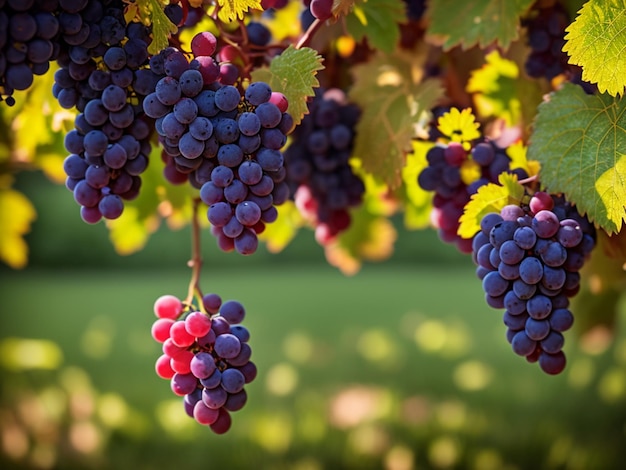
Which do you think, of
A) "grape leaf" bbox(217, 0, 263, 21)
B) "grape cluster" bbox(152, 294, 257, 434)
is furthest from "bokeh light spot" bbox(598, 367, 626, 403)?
"grape leaf" bbox(217, 0, 263, 21)

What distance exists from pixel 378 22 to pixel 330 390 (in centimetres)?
130

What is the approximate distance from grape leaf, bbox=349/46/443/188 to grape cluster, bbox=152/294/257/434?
0.22 metres

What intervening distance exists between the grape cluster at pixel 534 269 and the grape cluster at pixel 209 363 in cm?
19

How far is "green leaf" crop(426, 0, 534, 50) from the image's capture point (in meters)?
0.65

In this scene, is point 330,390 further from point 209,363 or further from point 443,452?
point 209,363

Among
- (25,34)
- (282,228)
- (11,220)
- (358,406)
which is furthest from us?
(358,406)

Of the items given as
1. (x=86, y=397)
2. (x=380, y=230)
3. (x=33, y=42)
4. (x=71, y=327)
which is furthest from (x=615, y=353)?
(x=33, y=42)

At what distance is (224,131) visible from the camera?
514 millimetres

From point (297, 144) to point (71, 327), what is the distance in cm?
154

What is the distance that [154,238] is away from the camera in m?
2.48

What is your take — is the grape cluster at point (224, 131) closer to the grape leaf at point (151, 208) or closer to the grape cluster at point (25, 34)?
the grape cluster at point (25, 34)

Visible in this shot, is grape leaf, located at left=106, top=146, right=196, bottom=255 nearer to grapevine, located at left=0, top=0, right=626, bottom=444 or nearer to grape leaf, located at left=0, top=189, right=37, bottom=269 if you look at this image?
grapevine, located at left=0, top=0, right=626, bottom=444

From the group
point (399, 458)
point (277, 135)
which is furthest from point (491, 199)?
point (399, 458)

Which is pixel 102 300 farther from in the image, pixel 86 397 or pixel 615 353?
pixel 615 353
